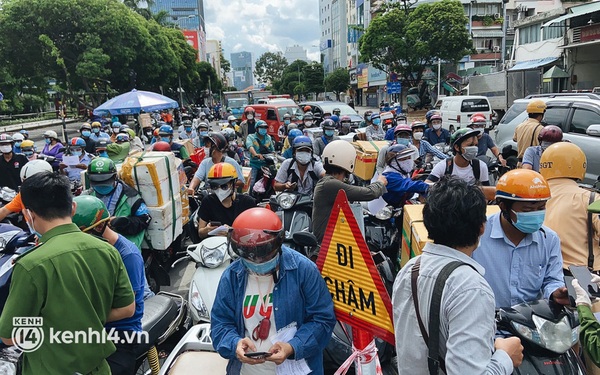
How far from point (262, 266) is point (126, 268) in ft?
3.41

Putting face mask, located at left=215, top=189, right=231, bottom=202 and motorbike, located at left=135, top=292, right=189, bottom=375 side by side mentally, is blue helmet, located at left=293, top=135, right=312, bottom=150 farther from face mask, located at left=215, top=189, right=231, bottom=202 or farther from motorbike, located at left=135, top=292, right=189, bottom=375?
motorbike, located at left=135, top=292, right=189, bottom=375

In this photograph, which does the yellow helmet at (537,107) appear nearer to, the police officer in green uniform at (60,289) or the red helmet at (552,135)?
the red helmet at (552,135)

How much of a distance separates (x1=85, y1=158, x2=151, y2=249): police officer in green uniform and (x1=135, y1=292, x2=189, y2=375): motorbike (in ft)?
3.14

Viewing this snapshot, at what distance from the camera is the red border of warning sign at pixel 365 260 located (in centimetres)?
219

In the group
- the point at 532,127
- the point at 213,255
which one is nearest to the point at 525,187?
the point at 213,255

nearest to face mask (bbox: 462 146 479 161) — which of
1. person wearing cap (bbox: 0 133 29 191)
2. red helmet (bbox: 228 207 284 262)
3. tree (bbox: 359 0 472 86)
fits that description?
red helmet (bbox: 228 207 284 262)

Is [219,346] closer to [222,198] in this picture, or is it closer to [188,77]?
[222,198]

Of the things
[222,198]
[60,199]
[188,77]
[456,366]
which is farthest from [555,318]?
[188,77]

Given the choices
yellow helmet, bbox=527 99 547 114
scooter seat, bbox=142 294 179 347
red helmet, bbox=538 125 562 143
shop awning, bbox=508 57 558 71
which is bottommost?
scooter seat, bbox=142 294 179 347

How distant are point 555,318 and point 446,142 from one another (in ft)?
23.4

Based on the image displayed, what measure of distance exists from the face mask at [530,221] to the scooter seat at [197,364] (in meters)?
1.97

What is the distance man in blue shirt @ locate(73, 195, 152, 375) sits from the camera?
8.93 ft

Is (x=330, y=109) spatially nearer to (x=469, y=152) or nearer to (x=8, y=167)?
(x=8, y=167)

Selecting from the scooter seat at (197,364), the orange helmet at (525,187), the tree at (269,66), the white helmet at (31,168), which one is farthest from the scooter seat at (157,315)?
the tree at (269,66)
